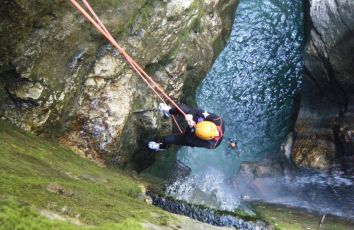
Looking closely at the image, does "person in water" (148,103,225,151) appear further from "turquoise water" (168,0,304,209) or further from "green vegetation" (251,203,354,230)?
"turquoise water" (168,0,304,209)

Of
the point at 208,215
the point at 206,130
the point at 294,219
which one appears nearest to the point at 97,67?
the point at 206,130

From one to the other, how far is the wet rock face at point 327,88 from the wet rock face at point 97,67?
3561 millimetres

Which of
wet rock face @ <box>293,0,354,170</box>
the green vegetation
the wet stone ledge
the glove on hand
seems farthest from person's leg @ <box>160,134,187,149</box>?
wet rock face @ <box>293,0,354,170</box>

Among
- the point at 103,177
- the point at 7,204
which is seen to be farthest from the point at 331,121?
the point at 7,204

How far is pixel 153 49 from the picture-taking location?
9.12 meters

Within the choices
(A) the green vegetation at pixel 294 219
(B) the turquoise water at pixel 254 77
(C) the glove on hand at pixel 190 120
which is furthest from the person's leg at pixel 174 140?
(B) the turquoise water at pixel 254 77

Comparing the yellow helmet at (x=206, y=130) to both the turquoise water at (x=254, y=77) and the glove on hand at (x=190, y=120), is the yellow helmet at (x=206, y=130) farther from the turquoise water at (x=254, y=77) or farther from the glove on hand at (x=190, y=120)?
the turquoise water at (x=254, y=77)

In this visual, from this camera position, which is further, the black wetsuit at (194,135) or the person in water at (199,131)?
the black wetsuit at (194,135)

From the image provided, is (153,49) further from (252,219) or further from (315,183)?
(315,183)

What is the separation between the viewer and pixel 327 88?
12203 mm

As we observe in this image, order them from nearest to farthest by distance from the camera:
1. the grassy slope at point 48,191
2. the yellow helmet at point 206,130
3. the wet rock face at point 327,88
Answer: the grassy slope at point 48,191, the yellow helmet at point 206,130, the wet rock face at point 327,88

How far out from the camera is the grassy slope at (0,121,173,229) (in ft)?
10.1

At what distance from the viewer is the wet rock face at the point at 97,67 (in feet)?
21.8

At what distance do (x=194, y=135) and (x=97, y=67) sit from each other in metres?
2.86
